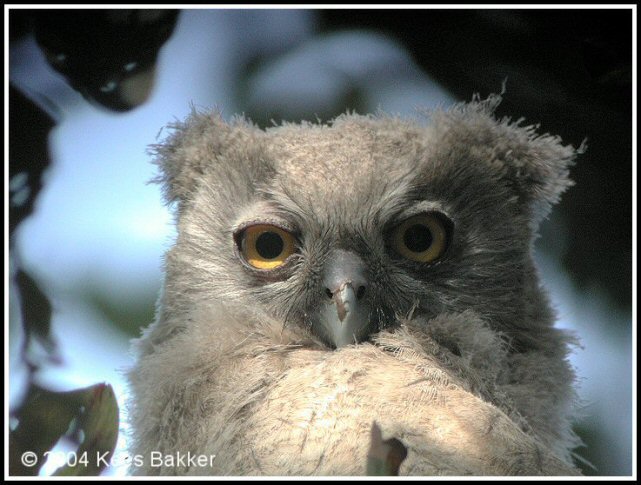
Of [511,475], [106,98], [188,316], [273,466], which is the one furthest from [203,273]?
[511,475]

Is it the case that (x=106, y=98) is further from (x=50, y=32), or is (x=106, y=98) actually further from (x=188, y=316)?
(x=188, y=316)

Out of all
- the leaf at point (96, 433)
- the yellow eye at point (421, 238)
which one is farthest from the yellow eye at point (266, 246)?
the leaf at point (96, 433)

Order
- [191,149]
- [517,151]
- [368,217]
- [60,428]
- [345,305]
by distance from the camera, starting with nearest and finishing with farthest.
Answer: [60,428] < [345,305] < [368,217] < [517,151] < [191,149]

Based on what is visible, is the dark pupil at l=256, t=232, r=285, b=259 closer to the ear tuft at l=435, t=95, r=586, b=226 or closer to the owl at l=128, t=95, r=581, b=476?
the owl at l=128, t=95, r=581, b=476

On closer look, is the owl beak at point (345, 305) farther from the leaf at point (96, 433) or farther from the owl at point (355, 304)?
the leaf at point (96, 433)

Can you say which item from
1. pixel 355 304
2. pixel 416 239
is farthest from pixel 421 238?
pixel 355 304

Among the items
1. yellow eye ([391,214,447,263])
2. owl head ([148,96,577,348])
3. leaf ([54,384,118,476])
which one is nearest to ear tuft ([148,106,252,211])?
owl head ([148,96,577,348])

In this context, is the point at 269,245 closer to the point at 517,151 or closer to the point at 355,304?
the point at 355,304

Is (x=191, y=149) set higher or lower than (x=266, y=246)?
higher

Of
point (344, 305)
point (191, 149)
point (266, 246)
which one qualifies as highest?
point (191, 149)
